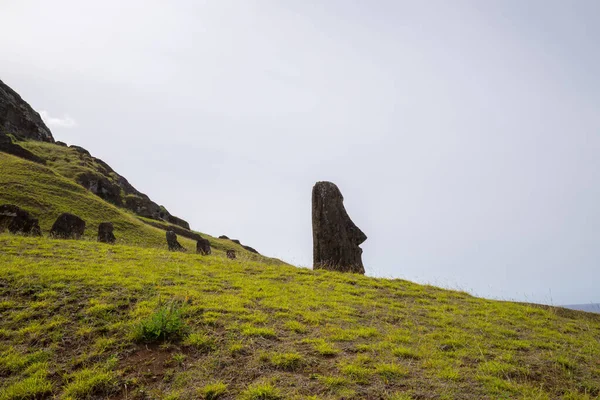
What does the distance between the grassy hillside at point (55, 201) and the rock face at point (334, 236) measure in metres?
19.7

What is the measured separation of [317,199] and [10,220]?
16.8 m

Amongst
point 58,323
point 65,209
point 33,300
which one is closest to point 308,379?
point 58,323

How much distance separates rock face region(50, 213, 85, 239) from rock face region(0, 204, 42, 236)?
123cm

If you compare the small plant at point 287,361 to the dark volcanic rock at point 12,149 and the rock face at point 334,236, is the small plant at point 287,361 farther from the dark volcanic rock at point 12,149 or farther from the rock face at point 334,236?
the dark volcanic rock at point 12,149

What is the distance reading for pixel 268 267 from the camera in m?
16.2

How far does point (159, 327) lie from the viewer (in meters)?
7.51

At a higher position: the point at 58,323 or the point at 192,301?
the point at 192,301

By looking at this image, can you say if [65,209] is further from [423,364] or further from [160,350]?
[423,364]

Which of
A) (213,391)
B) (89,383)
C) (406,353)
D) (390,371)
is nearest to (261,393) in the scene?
(213,391)

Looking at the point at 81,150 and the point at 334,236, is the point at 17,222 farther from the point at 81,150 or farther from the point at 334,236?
the point at 81,150

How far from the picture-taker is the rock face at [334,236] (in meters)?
17.9

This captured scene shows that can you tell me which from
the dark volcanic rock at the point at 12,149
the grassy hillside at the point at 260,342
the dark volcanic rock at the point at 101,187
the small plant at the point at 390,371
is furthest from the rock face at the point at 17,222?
the dark volcanic rock at the point at 12,149

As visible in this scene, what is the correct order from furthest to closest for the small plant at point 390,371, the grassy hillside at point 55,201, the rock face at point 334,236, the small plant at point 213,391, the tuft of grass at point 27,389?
the grassy hillside at point 55,201 → the rock face at point 334,236 → the small plant at point 390,371 → the tuft of grass at point 27,389 → the small plant at point 213,391

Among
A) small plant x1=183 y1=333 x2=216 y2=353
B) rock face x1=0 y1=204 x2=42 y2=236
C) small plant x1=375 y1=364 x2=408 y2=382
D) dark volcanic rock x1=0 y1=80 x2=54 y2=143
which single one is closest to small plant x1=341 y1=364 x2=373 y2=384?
small plant x1=375 y1=364 x2=408 y2=382
